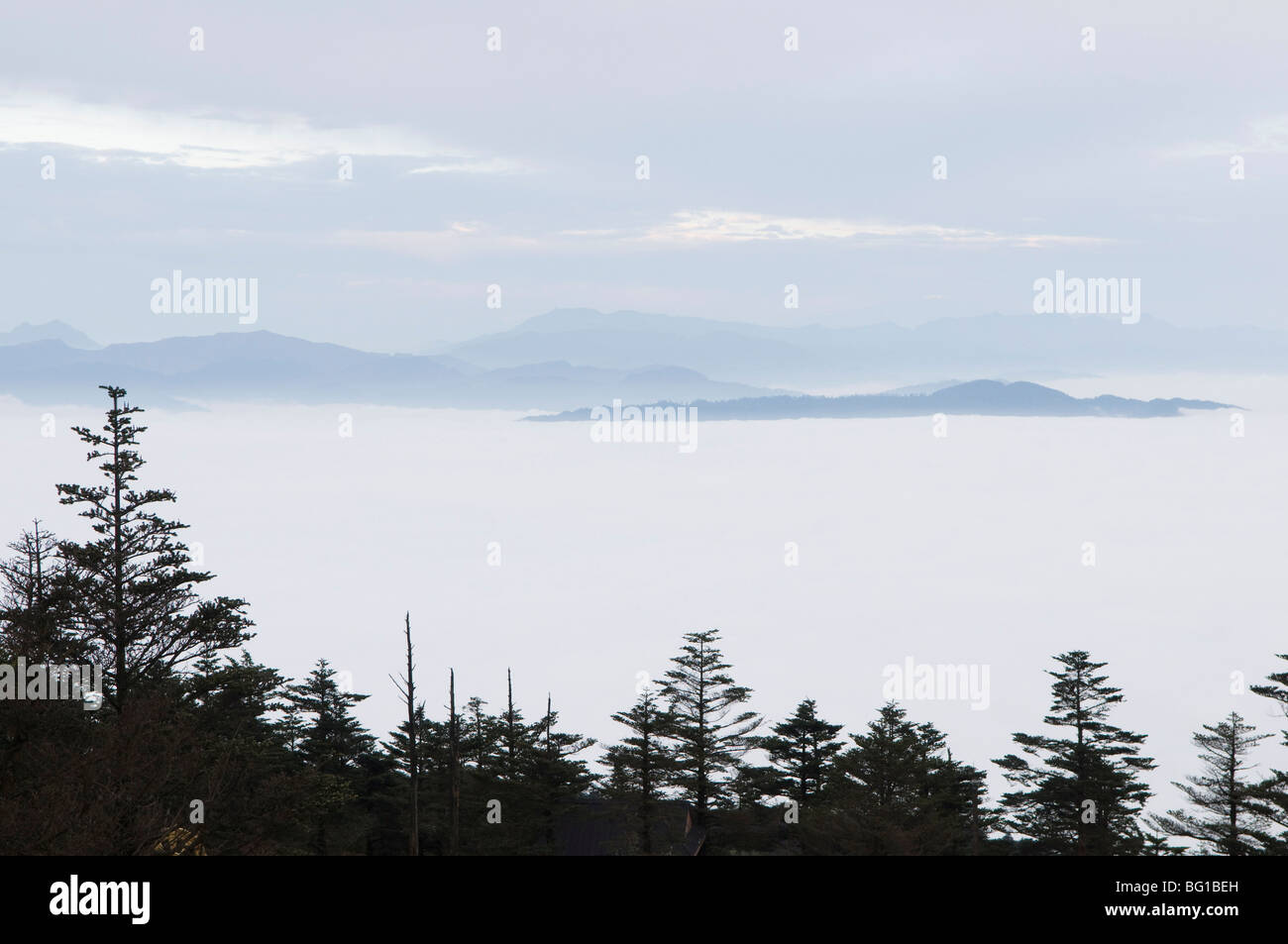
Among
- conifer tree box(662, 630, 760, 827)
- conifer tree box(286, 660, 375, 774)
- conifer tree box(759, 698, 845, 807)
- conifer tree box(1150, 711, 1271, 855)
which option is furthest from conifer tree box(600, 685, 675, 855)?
conifer tree box(1150, 711, 1271, 855)

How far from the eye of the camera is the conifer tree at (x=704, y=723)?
53.0 m

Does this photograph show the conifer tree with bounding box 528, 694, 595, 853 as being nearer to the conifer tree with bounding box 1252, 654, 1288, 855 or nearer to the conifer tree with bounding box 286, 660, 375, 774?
the conifer tree with bounding box 286, 660, 375, 774

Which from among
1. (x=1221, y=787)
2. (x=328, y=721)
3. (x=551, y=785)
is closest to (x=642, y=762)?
(x=551, y=785)

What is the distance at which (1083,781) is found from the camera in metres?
53.8

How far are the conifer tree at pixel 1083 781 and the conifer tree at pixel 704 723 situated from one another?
1456 centimetres

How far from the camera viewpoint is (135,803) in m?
22.7

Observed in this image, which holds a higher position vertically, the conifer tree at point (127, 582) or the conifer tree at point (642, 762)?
the conifer tree at point (127, 582)

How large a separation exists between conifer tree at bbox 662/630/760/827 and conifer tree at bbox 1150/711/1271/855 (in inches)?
879

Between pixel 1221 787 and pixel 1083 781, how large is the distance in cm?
693

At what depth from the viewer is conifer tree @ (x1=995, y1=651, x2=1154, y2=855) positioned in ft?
174
